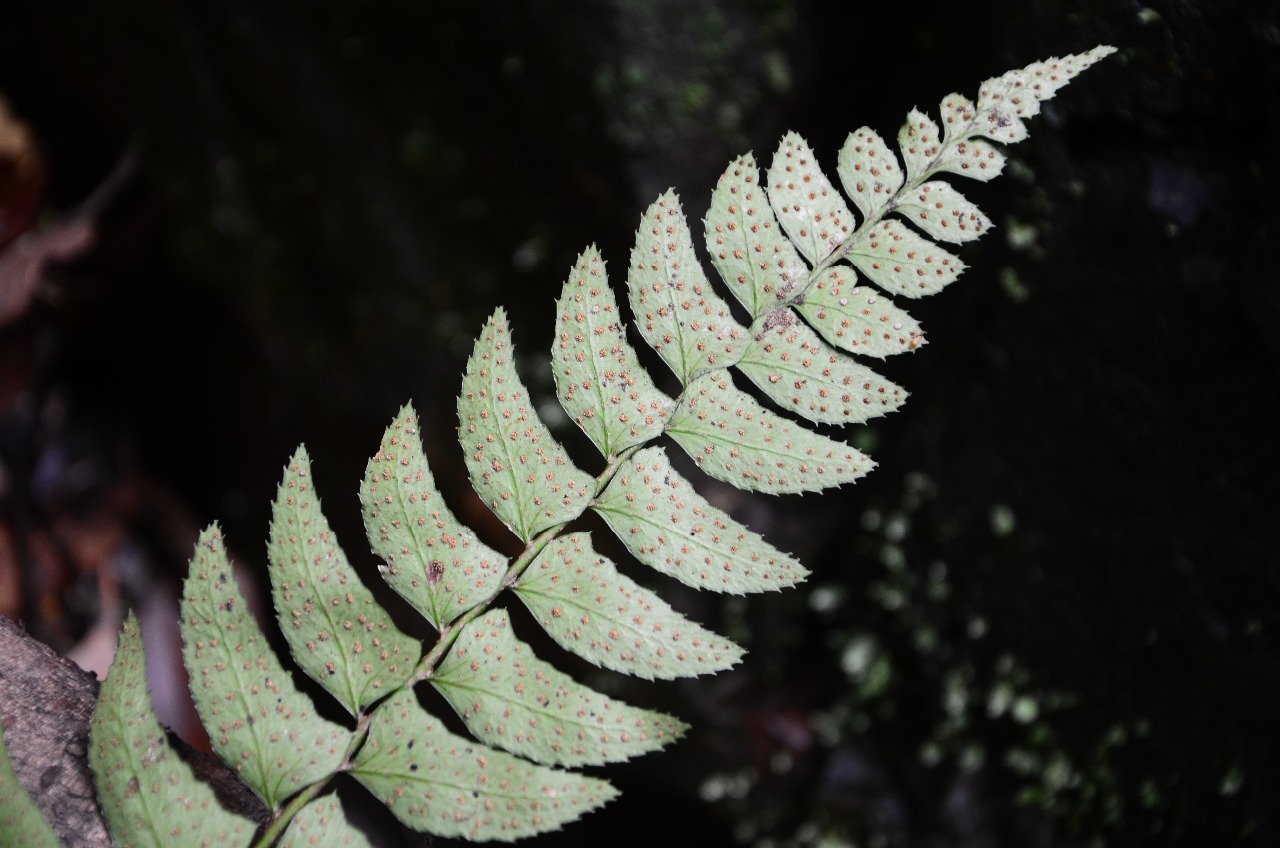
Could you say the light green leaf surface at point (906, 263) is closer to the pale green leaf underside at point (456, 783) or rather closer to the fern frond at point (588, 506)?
the fern frond at point (588, 506)

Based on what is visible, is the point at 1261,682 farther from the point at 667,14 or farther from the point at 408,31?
the point at 408,31

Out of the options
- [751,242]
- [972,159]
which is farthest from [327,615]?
[972,159]

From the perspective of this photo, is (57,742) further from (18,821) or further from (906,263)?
(906,263)

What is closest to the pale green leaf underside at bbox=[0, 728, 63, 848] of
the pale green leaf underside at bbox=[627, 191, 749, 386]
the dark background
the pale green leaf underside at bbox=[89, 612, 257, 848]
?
the pale green leaf underside at bbox=[89, 612, 257, 848]

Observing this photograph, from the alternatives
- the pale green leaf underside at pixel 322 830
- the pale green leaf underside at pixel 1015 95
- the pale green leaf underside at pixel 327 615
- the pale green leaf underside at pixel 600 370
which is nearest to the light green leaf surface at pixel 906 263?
the pale green leaf underside at pixel 1015 95

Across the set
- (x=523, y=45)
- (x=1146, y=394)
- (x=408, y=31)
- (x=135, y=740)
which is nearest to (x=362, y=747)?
(x=135, y=740)
